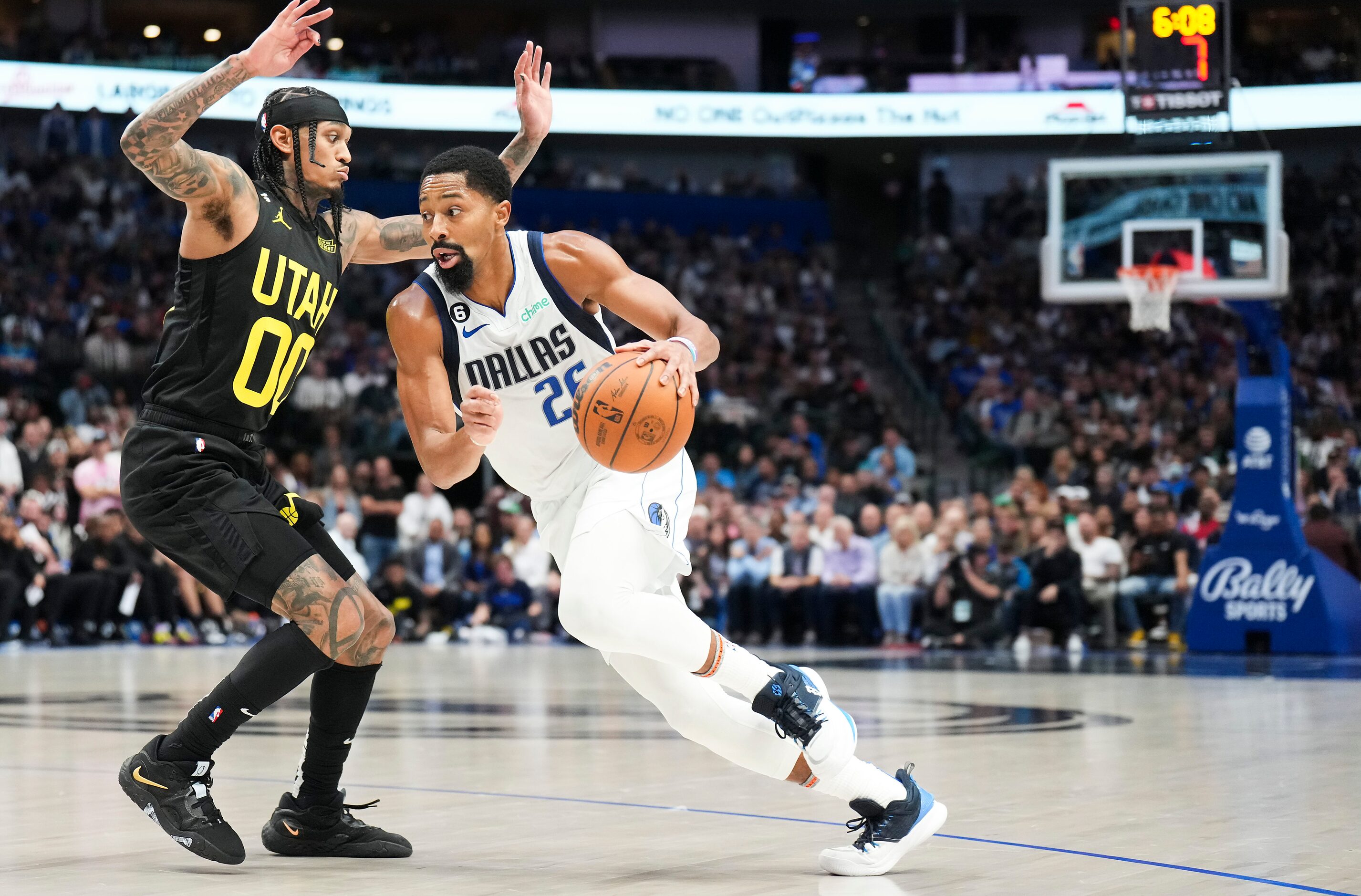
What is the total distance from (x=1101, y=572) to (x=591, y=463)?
35.5 feet

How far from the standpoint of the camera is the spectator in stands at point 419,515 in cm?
1728

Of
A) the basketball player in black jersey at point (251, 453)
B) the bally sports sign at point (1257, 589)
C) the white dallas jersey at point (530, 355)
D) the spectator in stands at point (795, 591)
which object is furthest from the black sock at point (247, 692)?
the spectator in stands at point (795, 591)

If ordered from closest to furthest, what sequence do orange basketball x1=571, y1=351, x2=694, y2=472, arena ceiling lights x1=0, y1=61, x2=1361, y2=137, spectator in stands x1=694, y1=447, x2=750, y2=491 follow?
orange basketball x1=571, y1=351, x2=694, y2=472 < spectator in stands x1=694, y1=447, x2=750, y2=491 < arena ceiling lights x1=0, y1=61, x2=1361, y2=137

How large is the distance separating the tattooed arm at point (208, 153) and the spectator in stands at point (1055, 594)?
1104cm

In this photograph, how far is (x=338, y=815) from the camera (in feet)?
15.7

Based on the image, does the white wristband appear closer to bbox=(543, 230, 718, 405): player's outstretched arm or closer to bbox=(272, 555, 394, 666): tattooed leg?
bbox=(543, 230, 718, 405): player's outstretched arm

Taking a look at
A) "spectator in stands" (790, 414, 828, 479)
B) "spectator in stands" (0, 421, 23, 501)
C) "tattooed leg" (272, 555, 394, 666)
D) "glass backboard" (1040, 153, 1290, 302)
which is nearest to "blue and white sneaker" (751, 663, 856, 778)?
"tattooed leg" (272, 555, 394, 666)

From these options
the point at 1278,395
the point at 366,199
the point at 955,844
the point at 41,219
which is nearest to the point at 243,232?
the point at 955,844

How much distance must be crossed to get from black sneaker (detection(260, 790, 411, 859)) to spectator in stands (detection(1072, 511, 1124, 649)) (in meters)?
10.9

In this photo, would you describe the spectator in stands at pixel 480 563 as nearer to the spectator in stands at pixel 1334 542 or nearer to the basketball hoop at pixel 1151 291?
the basketball hoop at pixel 1151 291

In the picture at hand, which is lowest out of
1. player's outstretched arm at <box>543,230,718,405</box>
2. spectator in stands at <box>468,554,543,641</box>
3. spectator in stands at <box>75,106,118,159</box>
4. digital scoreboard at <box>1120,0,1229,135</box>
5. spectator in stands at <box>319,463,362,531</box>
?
spectator in stands at <box>468,554,543,641</box>

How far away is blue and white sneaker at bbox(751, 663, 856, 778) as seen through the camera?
439cm

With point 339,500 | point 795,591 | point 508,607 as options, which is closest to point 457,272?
point 795,591

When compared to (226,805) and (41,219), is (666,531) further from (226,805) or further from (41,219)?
(41,219)
